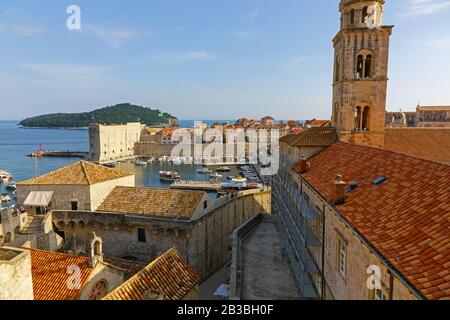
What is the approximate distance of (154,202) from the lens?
71.1 ft

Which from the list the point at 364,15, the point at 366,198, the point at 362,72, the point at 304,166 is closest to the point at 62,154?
the point at 304,166

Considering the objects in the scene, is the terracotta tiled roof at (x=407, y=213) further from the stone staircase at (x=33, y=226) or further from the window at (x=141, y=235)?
the stone staircase at (x=33, y=226)

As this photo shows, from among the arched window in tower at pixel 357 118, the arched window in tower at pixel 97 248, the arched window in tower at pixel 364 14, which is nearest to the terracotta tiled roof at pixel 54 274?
the arched window in tower at pixel 97 248

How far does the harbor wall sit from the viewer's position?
19.9 m

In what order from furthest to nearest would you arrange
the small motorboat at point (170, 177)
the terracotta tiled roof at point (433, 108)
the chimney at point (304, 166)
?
the terracotta tiled roof at point (433, 108)
the small motorboat at point (170, 177)
the chimney at point (304, 166)

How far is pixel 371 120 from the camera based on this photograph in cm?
2100

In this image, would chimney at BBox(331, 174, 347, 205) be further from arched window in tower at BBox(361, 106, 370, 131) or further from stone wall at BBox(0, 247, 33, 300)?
arched window in tower at BBox(361, 106, 370, 131)

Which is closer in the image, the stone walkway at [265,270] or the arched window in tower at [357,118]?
the stone walkway at [265,270]

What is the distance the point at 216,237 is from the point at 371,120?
46.2ft

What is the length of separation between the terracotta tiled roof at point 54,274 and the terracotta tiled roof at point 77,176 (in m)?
8.71

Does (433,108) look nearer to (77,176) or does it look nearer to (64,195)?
(77,176)

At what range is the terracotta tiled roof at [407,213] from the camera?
20.0 feet

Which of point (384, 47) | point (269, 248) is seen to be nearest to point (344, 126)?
point (384, 47)
